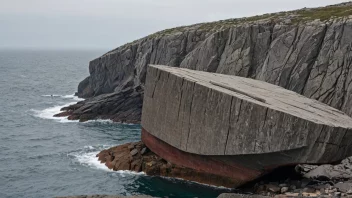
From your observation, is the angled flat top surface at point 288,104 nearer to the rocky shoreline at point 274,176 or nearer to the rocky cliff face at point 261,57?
the rocky shoreline at point 274,176

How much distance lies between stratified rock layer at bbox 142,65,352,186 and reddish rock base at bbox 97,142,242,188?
504mm

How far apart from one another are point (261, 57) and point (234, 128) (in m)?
23.9

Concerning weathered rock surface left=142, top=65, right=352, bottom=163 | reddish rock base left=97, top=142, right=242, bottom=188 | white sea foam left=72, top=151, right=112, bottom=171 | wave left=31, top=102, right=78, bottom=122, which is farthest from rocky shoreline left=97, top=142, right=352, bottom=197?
wave left=31, top=102, right=78, bottom=122

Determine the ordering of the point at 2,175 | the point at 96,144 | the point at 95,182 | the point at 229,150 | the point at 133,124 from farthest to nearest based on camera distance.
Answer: the point at 133,124 < the point at 96,144 < the point at 2,175 < the point at 95,182 < the point at 229,150

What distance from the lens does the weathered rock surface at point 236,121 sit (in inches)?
942

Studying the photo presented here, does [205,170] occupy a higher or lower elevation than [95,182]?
higher

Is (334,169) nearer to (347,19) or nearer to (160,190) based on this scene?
(160,190)

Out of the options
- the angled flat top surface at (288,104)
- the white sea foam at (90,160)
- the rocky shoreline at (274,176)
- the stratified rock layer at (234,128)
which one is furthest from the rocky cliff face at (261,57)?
the white sea foam at (90,160)

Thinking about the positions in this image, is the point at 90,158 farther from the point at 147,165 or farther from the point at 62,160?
the point at 147,165

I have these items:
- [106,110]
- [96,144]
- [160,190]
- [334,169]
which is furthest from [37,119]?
[334,169]

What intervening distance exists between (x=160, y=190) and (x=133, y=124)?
1193 inches

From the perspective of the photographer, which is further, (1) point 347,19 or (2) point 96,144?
(2) point 96,144

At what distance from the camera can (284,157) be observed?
25391mm

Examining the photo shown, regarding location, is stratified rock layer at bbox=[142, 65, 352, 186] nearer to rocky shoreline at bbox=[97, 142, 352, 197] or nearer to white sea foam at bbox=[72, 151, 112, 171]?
rocky shoreline at bbox=[97, 142, 352, 197]
